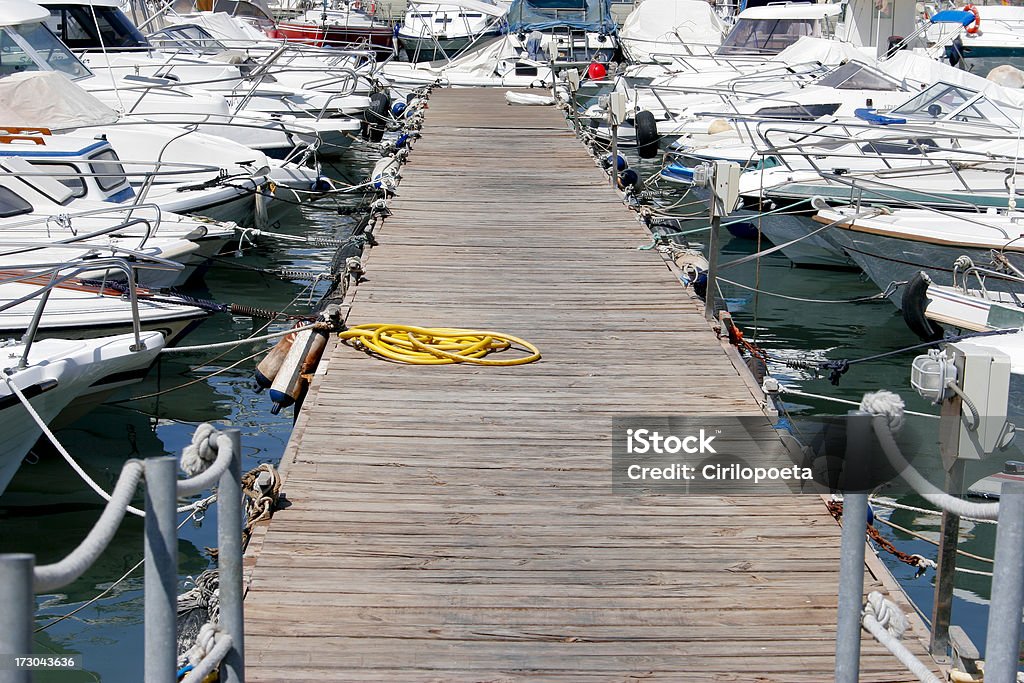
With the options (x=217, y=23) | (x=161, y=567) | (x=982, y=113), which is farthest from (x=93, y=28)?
(x=161, y=567)

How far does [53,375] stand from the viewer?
7.45 m

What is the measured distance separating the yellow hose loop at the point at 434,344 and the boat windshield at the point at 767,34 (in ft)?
58.5

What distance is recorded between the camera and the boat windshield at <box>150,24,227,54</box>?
21656mm

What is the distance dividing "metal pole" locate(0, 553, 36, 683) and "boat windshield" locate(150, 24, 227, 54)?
20.4 m

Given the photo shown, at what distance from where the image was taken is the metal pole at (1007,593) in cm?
251

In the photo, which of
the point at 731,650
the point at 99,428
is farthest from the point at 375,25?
the point at 731,650

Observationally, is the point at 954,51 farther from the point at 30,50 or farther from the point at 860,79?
the point at 30,50

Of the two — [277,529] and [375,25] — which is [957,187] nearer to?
[277,529]

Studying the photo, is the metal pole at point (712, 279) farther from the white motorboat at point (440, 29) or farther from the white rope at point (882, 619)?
the white motorboat at point (440, 29)

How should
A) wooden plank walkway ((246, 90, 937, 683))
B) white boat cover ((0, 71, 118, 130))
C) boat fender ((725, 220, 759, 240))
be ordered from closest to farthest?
wooden plank walkway ((246, 90, 937, 683))
white boat cover ((0, 71, 118, 130))
boat fender ((725, 220, 759, 240))

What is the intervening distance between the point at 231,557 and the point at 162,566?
46 cm

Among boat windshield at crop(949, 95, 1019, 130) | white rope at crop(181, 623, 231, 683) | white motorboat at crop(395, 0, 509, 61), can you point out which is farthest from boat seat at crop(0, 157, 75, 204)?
white motorboat at crop(395, 0, 509, 61)

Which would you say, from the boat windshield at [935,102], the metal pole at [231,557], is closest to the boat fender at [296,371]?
the metal pole at [231,557]

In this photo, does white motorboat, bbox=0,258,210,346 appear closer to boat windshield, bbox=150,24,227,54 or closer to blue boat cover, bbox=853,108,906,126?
blue boat cover, bbox=853,108,906,126
